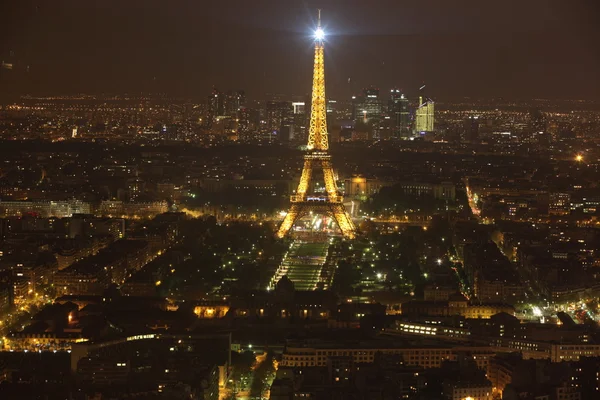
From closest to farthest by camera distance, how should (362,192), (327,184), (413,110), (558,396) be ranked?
(558,396), (327,184), (362,192), (413,110)

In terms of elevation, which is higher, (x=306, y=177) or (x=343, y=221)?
(x=306, y=177)

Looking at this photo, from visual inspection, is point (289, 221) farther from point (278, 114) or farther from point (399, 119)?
point (399, 119)

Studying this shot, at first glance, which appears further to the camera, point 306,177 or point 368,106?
point 368,106

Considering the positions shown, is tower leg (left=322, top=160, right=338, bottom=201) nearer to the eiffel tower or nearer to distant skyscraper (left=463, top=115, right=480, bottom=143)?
the eiffel tower

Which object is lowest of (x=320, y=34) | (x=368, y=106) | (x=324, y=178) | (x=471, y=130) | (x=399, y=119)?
(x=324, y=178)

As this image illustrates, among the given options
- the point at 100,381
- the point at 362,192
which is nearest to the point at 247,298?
the point at 100,381

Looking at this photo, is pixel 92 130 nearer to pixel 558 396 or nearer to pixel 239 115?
pixel 239 115

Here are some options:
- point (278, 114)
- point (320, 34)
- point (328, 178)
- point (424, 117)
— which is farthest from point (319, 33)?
point (424, 117)

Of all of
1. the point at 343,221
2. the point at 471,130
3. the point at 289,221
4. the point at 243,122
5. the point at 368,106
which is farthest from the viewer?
the point at 243,122
